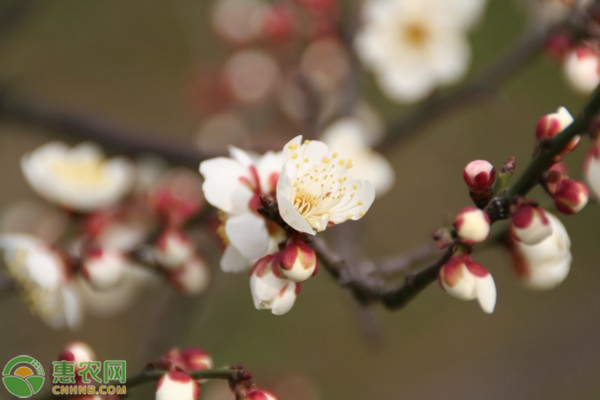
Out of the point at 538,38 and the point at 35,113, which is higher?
the point at 35,113

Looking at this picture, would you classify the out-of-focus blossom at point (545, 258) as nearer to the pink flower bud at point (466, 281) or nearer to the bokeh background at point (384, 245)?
the pink flower bud at point (466, 281)

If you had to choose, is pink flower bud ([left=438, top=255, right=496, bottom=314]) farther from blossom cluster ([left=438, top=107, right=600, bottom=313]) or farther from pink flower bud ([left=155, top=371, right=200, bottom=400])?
pink flower bud ([left=155, top=371, right=200, bottom=400])

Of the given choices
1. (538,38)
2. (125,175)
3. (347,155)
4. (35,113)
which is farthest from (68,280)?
(538,38)

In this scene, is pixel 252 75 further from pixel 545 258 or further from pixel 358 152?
pixel 545 258

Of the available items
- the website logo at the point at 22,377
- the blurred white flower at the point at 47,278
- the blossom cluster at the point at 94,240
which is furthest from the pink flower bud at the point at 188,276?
the website logo at the point at 22,377

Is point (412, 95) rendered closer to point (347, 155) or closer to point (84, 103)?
point (347, 155)

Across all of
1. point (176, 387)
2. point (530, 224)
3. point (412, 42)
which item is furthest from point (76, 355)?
point (412, 42)
